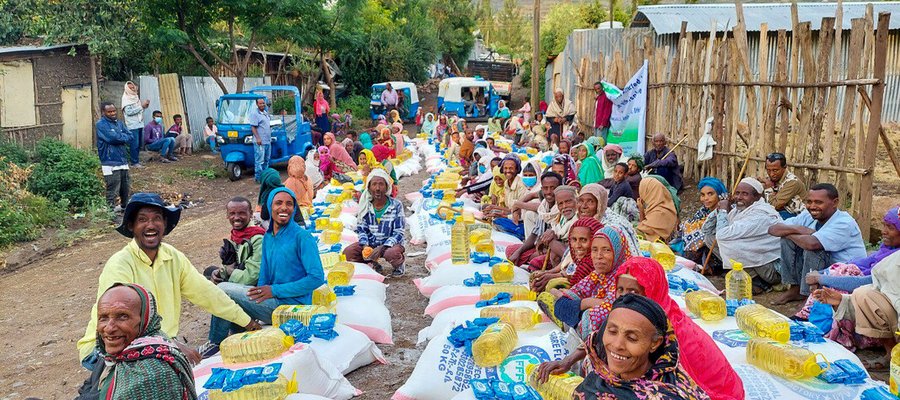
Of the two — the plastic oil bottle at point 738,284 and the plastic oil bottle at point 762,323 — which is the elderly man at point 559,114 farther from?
the plastic oil bottle at point 762,323

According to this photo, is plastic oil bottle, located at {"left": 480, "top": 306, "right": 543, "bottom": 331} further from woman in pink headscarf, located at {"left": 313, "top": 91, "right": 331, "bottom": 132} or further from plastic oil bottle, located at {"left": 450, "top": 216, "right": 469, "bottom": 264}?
woman in pink headscarf, located at {"left": 313, "top": 91, "right": 331, "bottom": 132}

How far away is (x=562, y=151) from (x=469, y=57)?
30.8 m

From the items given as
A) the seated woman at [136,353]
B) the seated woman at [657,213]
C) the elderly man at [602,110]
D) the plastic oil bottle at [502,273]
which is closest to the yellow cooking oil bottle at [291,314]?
the plastic oil bottle at [502,273]

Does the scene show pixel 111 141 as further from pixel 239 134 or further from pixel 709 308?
pixel 709 308

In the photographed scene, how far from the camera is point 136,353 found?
2.25 metres

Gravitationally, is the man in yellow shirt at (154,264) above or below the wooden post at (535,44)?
below

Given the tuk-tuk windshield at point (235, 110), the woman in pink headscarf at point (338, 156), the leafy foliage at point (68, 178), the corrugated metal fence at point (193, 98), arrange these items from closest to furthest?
the leafy foliage at point (68, 178), the woman in pink headscarf at point (338, 156), the tuk-tuk windshield at point (235, 110), the corrugated metal fence at point (193, 98)

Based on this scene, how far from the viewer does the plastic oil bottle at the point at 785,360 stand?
3396 mm

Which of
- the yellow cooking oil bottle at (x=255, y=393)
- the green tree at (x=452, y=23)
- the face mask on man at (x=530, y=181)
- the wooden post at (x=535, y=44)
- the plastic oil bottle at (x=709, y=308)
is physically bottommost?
the yellow cooking oil bottle at (x=255, y=393)

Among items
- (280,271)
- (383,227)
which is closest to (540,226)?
(383,227)

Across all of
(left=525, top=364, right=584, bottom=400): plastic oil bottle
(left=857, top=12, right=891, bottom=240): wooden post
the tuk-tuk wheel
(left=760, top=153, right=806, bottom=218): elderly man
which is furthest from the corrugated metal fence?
(left=525, top=364, right=584, bottom=400): plastic oil bottle

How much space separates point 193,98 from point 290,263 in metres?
13.7

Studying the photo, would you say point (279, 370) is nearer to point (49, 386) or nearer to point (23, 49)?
point (49, 386)

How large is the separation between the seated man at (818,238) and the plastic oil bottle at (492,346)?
2.57 meters
